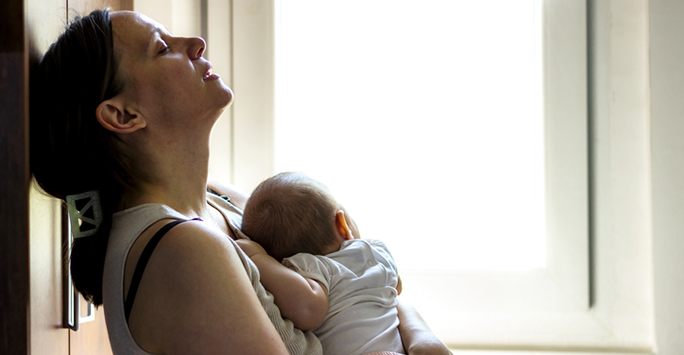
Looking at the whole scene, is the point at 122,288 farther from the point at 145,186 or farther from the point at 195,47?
the point at 195,47

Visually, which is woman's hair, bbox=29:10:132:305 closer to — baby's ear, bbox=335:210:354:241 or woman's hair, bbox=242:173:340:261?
woman's hair, bbox=242:173:340:261

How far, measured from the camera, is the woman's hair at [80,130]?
0.80 m

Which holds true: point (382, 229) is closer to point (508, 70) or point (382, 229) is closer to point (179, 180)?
point (508, 70)

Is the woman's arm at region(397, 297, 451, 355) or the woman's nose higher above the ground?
the woman's nose

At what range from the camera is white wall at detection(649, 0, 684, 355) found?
141 centimetres

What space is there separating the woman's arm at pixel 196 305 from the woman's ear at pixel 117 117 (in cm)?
22

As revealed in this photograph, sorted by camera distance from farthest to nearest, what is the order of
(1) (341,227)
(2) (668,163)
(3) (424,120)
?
1. (3) (424,120)
2. (2) (668,163)
3. (1) (341,227)

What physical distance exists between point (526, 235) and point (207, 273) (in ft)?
3.88

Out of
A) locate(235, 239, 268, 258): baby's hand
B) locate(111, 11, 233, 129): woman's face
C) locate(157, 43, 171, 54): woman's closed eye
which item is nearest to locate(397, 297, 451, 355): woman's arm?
locate(235, 239, 268, 258): baby's hand

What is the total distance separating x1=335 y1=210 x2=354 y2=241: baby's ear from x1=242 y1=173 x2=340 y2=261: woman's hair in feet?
0.04

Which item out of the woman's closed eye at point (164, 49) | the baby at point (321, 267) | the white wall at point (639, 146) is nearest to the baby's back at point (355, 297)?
the baby at point (321, 267)

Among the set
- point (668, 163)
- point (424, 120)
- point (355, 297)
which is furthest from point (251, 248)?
point (668, 163)

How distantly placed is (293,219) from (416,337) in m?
0.34

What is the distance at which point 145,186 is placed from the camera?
0.89 m
